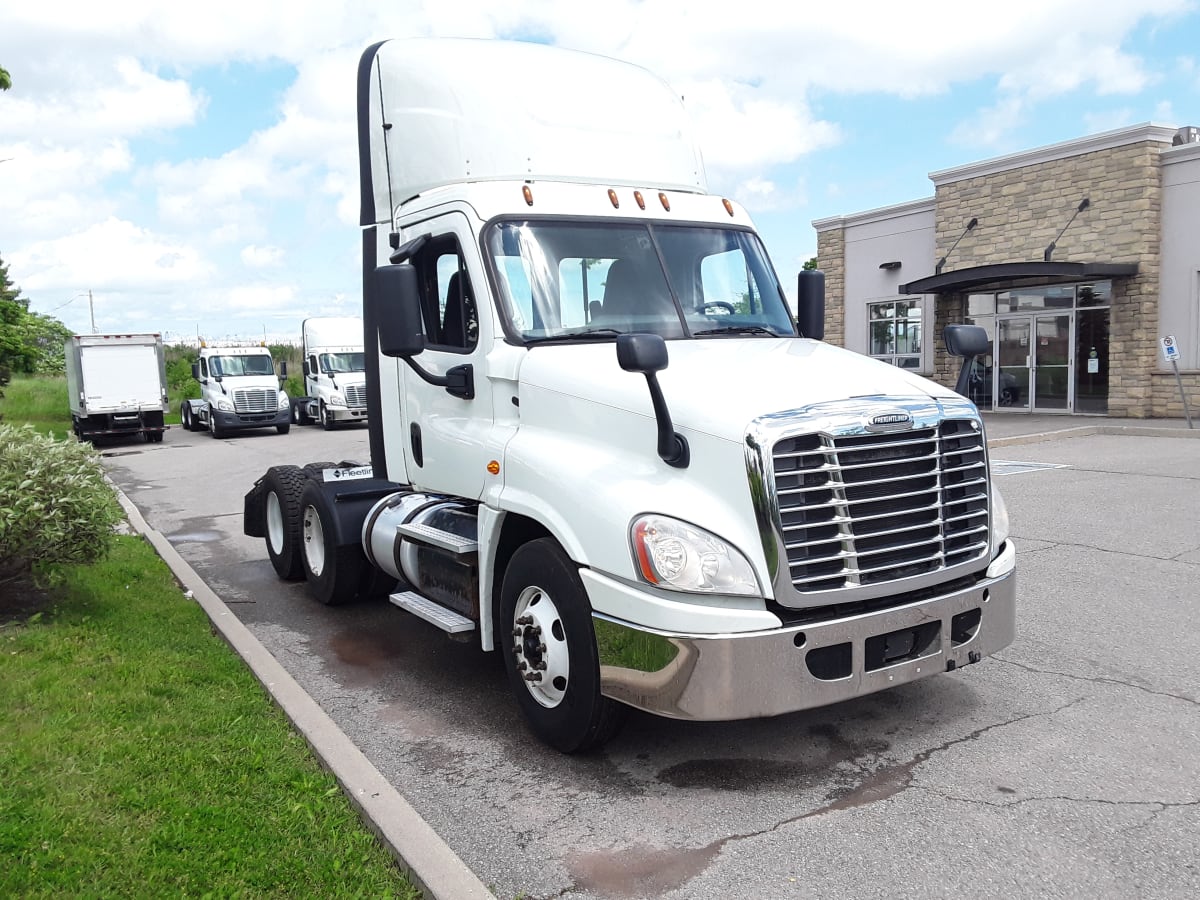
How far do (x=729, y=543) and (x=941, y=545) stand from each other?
42.3 inches

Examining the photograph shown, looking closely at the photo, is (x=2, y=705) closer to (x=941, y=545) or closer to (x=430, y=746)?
(x=430, y=746)

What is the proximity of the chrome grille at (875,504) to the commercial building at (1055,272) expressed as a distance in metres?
18.3

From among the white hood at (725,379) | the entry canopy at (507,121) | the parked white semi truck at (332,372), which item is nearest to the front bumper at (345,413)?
the parked white semi truck at (332,372)

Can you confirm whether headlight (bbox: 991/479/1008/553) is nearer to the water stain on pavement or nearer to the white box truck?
the water stain on pavement

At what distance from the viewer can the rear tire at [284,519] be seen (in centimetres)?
797

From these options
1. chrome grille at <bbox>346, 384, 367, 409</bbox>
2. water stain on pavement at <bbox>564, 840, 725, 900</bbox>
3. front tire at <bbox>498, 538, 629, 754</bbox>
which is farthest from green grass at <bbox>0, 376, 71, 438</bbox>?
water stain on pavement at <bbox>564, 840, 725, 900</bbox>

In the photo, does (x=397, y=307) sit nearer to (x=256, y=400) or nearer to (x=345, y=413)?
(x=256, y=400)

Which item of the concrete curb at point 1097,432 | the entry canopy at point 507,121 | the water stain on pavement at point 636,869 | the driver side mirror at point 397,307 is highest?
the entry canopy at point 507,121

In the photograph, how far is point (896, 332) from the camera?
1073 inches

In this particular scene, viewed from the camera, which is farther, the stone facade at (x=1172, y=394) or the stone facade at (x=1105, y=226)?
the stone facade at (x=1105, y=226)

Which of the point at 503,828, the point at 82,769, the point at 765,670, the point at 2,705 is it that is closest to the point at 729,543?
the point at 765,670

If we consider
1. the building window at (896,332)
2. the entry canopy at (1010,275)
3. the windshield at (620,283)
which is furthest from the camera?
the building window at (896,332)

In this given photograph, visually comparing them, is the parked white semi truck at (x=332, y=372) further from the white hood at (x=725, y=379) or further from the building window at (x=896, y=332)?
the white hood at (x=725, y=379)

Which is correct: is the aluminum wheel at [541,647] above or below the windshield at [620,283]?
below
